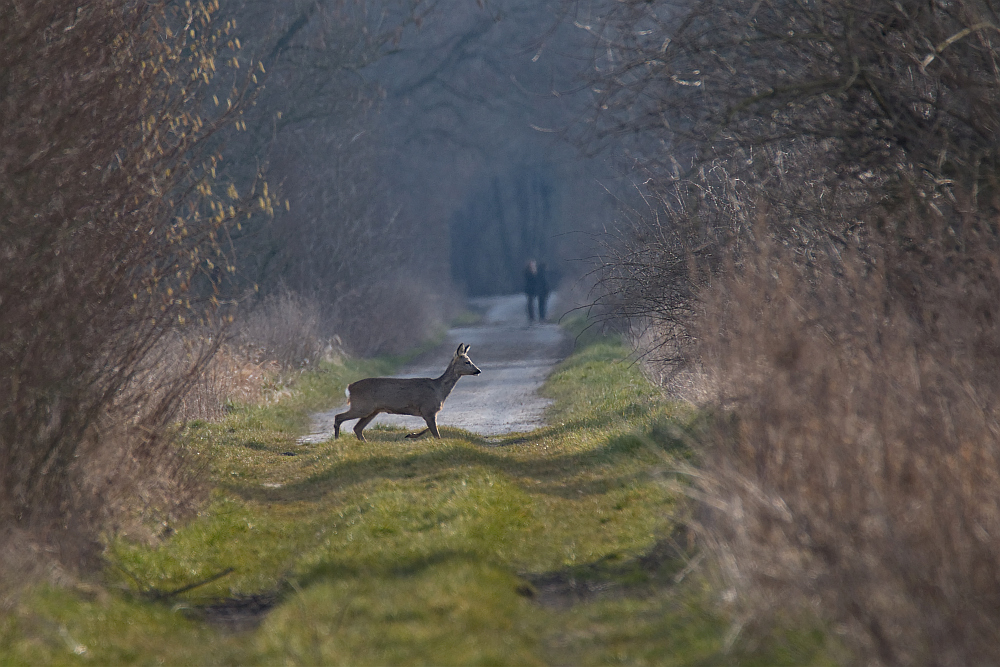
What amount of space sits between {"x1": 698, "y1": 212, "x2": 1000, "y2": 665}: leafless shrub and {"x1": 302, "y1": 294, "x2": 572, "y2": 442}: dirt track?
32.1 ft

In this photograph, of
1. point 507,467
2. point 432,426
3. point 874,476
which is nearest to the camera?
point 874,476

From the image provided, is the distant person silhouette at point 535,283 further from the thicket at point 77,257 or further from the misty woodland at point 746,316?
the thicket at point 77,257

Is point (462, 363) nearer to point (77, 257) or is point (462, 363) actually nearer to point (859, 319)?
point (859, 319)

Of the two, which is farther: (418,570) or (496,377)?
(496,377)

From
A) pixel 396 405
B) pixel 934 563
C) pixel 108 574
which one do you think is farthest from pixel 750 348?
pixel 396 405

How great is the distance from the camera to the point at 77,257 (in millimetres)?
8180

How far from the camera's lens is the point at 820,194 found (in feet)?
36.2

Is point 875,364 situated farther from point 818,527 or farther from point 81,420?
point 81,420

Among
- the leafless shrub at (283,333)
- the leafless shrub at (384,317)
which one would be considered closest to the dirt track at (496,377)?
the leafless shrub at (384,317)

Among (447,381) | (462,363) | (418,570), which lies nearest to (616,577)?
(418,570)

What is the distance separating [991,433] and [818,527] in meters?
1.34

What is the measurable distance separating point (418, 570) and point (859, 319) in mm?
4074

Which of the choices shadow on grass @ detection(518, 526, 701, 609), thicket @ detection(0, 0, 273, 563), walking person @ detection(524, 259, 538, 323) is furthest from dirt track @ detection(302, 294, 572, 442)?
shadow on grass @ detection(518, 526, 701, 609)

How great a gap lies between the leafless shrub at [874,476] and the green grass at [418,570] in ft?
1.28
